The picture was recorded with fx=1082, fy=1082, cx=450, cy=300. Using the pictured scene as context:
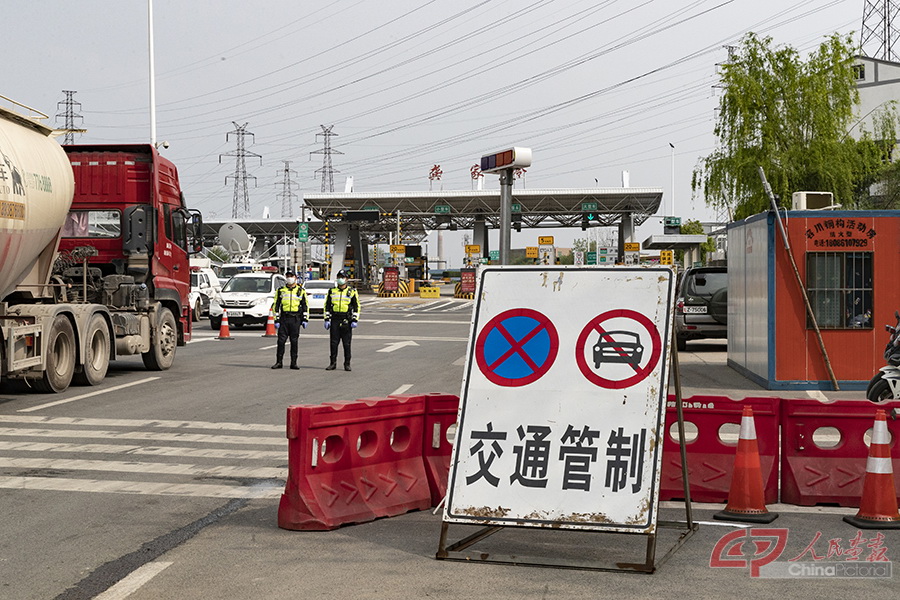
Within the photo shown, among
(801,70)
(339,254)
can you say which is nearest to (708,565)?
(801,70)

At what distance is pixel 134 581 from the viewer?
605 centimetres

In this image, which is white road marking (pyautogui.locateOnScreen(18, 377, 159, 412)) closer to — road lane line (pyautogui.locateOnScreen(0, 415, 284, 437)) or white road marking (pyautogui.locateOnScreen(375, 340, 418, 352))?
road lane line (pyautogui.locateOnScreen(0, 415, 284, 437))

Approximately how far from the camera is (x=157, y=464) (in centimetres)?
998

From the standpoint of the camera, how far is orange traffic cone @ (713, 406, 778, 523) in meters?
7.67

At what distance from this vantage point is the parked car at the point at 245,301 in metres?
33.2

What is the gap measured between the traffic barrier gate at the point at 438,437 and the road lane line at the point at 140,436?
10.8 feet

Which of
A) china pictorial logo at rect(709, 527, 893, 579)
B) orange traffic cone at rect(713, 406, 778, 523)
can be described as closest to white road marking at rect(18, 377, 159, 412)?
orange traffic cone at rect(713, 406, 778, 523)

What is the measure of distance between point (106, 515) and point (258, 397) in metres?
7.61

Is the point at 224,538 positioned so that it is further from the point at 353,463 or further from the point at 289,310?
the point at 289,310

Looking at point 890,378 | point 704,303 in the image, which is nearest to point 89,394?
point 890,378

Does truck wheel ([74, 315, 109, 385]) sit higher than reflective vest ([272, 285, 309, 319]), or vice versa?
reflective vest ([272, 285, 309, 319])

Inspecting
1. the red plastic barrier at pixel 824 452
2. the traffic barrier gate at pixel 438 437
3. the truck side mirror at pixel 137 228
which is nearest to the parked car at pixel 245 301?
the truck side mirror at pixel 137 228

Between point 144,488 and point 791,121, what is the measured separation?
1156 inches

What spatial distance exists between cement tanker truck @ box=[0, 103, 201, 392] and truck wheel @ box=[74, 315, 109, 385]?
0.06ft
